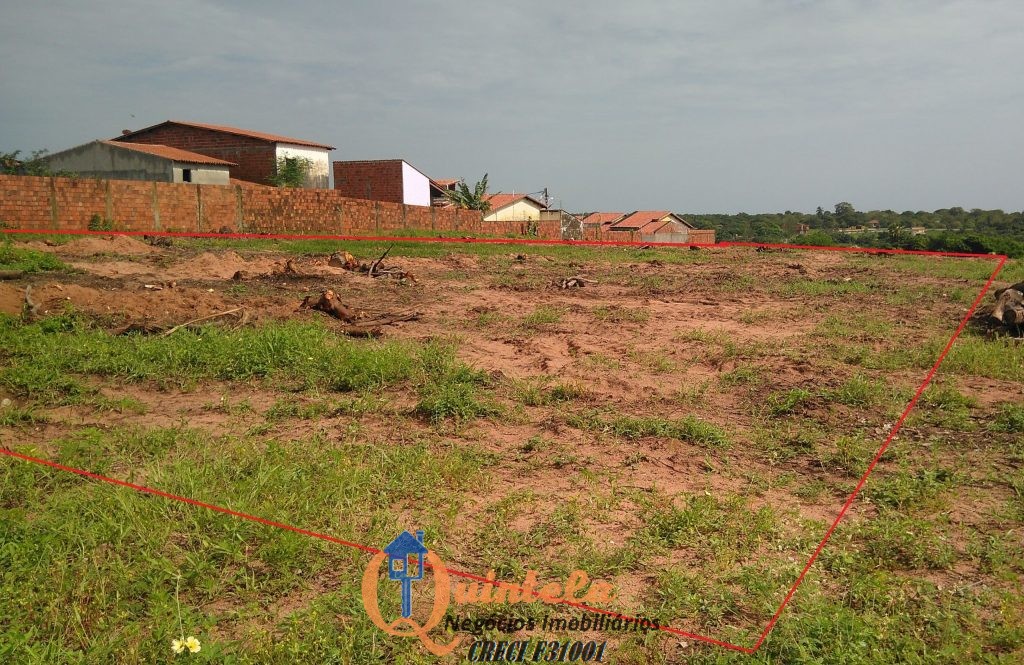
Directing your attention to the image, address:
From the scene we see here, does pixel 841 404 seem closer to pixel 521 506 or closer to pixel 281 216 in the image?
pixel 521 506

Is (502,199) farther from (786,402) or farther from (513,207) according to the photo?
(786,402)

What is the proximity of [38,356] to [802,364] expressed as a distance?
6120 mm

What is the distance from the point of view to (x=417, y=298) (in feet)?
30.6

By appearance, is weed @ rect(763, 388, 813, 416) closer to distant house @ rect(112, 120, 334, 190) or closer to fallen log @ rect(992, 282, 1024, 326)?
fallen log @ rect(992, 282, 1024, 326)

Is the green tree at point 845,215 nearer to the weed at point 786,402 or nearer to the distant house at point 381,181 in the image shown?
the distant house at point 381,181

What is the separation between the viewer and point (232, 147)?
29656 millimetres

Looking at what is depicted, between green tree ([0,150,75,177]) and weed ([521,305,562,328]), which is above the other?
green tree ([0,150,75,177])

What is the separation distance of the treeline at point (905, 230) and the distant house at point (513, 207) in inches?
431

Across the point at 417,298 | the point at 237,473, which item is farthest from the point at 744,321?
the point at 237,473

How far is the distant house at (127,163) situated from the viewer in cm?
2548

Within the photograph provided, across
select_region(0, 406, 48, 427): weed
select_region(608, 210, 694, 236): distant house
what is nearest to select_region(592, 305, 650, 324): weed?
select_region(0, 406, 48, 427): weed

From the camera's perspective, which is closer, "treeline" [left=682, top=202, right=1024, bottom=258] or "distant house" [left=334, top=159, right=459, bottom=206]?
"treeline" [left=682, top=202, right=1024, bottom=258]

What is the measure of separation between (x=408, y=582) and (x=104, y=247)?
1154cm

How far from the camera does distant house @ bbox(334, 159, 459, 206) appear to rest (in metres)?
33.9
